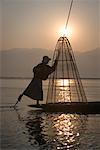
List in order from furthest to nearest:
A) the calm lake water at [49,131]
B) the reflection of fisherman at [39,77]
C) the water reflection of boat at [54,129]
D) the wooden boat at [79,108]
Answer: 1. the reflection of fisherman at [39,77]
2. the wooden boat at [79,108]
3. the water reflection of boat at [54,129]
4. the calm lake water at [49,131]

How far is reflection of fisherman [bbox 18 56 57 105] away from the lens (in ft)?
37.2

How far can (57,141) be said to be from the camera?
6902 millimetres

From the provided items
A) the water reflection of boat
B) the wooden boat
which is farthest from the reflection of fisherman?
the wooden boat

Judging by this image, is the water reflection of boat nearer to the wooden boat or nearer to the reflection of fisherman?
the wooden boat

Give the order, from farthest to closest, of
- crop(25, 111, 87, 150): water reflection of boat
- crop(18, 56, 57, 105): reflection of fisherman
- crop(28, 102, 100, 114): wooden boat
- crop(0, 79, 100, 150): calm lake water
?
1. crop(18, 56, 57, 105): reflection of fisherman
2. crop(28, 102, 100, 114): wooden boat
3. crop(25, 111, 87, 150): water reflection of boat
4. crop(0, 79, 100, 150): calm lake water

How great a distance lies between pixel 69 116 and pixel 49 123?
1345 millimetres

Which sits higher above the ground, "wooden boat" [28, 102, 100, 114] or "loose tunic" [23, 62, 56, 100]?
"loose tunic" [23, 62, 56, 100]

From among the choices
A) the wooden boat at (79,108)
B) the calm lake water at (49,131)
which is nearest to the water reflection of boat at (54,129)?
the calm lake water at (49,131)

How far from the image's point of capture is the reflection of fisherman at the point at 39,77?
37.2 feet

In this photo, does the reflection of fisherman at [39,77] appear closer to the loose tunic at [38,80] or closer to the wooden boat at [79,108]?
the loose tunic at [38,80]

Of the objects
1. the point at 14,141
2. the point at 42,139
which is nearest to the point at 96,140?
the point at 42,139

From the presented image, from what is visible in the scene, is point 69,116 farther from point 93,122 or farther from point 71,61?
point 71,61

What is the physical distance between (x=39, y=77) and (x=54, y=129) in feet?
12.5

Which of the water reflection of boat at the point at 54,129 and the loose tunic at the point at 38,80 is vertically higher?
the loose tunic at the point at 38,80
